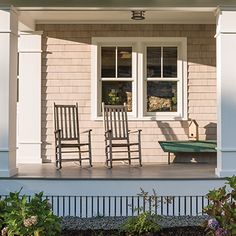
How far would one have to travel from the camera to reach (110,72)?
9.45m

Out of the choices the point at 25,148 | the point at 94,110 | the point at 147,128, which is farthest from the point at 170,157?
the point at 25,148

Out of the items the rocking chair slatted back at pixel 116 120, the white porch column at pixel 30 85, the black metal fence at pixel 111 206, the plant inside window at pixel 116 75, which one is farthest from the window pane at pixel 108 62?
the black metal fence at pixel 111 206

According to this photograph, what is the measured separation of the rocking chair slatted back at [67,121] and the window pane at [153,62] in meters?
1.41

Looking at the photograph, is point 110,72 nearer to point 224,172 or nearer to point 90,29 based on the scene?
point 90,29

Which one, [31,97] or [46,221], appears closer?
[46,221]

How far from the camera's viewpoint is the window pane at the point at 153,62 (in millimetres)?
9438

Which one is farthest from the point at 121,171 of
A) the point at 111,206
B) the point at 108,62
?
the point at 108,62

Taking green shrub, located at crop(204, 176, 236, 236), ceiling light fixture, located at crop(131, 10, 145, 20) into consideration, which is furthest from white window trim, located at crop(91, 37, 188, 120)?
green shrub, located at crop(204, 176, 236, 236)

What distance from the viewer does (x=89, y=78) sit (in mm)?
9367

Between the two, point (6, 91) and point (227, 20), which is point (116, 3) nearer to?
point (227, 20)

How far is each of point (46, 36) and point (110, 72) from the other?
1223 millimetres

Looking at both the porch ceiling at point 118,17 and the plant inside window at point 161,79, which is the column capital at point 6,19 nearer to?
the porch ceiling at point 118,17

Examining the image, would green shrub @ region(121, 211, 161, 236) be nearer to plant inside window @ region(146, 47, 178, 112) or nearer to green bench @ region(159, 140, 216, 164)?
green bench @ region(159, 140, 216, 164)

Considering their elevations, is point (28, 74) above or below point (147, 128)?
above
